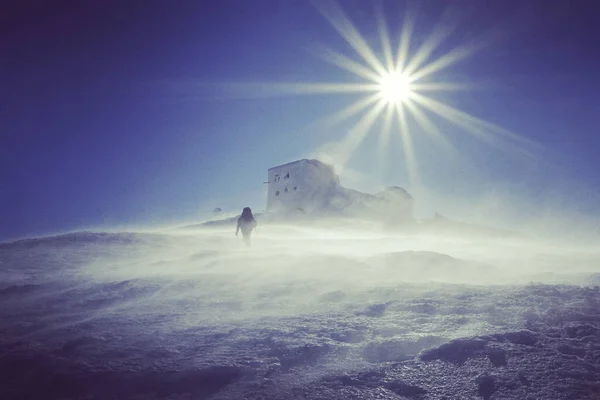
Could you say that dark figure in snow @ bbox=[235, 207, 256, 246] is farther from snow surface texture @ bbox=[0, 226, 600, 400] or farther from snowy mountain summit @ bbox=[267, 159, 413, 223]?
snowy mountain summit @ bbox=[267, 159, 413, 223]

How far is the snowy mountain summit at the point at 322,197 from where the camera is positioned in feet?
175

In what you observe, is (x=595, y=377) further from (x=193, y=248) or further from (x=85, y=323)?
(x=193, y=248)

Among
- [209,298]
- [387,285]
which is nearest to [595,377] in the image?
[387,285]

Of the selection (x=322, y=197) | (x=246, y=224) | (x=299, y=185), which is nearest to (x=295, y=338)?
(x=246, y=224)

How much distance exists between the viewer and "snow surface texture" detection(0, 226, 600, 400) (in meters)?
3.75

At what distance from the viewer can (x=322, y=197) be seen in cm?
5506

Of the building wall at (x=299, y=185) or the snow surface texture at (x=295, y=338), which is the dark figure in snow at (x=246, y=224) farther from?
the building wall at (x=299, y=185)

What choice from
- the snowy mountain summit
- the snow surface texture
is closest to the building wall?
the snowy mountain summit

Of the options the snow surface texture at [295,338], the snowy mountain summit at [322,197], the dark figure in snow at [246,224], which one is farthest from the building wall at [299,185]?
the snow surface texture at [295,338]

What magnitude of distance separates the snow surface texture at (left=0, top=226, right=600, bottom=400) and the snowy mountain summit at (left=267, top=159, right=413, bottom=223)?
4198 centimetres

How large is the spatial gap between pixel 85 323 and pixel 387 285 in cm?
618

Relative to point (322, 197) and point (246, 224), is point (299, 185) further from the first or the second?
point (246, 224)

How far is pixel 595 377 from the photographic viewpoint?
12.3 feet

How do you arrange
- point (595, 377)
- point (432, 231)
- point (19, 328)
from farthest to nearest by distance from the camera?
point (432, 231) < point (19, 328) < point (595, 377)
